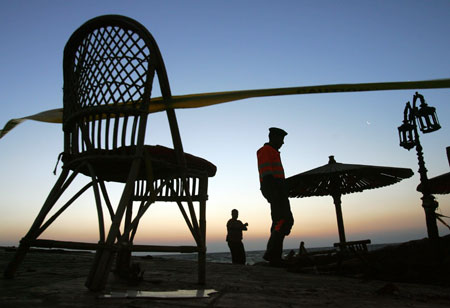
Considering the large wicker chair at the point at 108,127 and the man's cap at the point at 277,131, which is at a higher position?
the man's cap at the point at 277,131

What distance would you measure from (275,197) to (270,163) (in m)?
0.56

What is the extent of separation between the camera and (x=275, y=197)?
500 cm

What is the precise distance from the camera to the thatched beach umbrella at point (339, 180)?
5.70 metres

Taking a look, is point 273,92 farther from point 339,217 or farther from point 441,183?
point 441,183

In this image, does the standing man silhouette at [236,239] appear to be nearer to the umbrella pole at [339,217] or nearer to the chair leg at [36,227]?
the umbrella pole at [339,217]

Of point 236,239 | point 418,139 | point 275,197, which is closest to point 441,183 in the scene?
point 418,139

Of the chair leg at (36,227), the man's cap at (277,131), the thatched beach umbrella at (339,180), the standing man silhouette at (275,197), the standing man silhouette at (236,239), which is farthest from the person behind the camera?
the standing man silhouette at (236,239)

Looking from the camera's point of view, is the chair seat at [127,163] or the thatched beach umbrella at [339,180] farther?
the thatched beach umbrella at [339,180]

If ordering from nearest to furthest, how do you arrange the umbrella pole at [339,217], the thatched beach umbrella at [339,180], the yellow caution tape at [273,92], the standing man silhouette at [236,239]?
1. the yellow caution tape at [273,92]
2. the thatched beach umbrella at [339,180]
3. the umbrella pole at [339,217]
4. the standing man silhouette at [236,239]

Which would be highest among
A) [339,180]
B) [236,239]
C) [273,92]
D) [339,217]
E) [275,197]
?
[339,180]

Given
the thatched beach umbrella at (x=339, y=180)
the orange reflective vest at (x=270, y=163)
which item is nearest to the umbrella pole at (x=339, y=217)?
the thatched beach umbrella at (x=339, y=180)

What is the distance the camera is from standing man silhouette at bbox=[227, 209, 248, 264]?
28.7 ft

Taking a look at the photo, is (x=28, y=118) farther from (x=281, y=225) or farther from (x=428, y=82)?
(x=281, y=225)

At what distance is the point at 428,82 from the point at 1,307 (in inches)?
91.4
